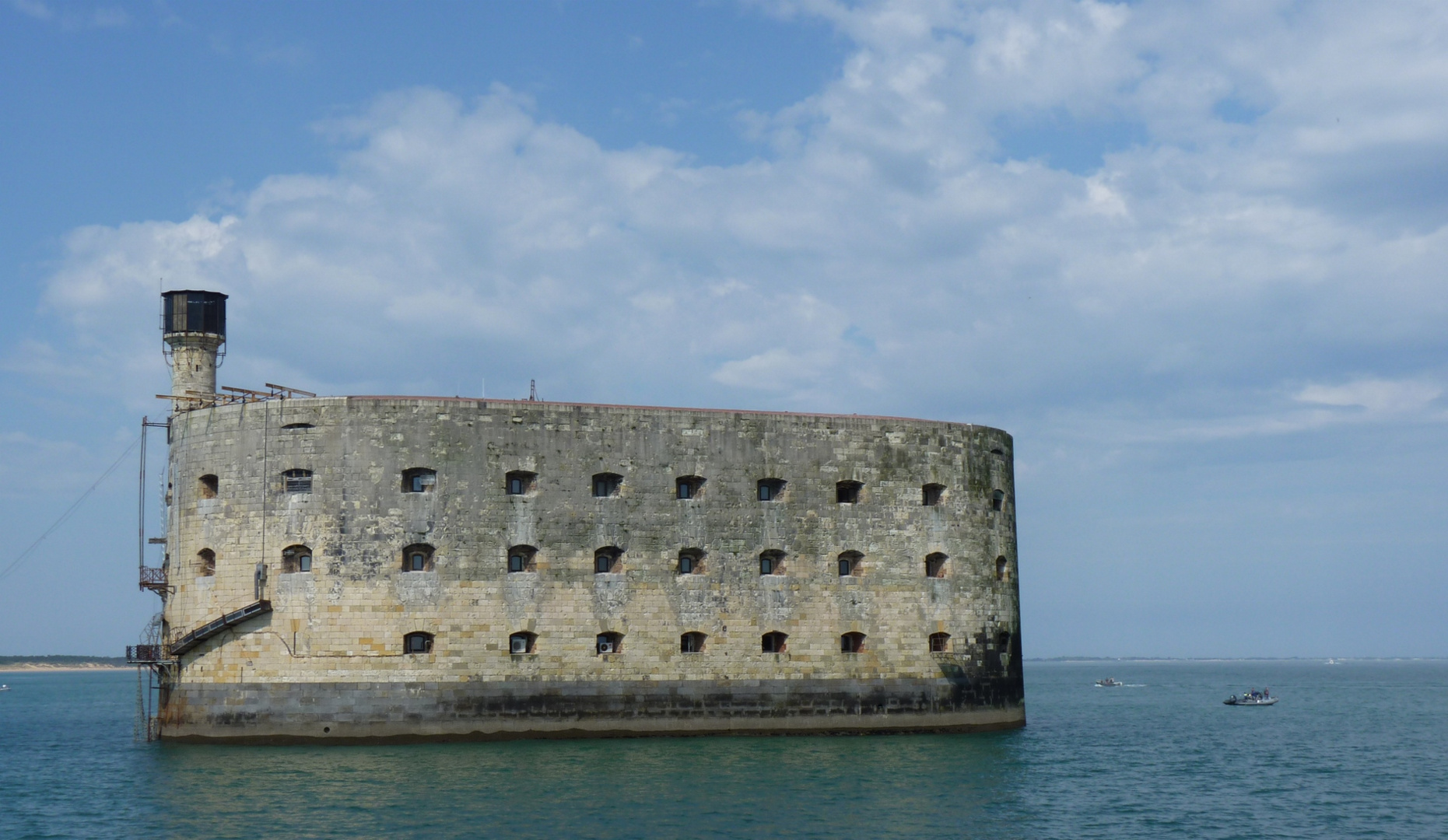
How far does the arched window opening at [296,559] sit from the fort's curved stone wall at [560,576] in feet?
0.66

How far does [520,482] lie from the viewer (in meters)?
36.7

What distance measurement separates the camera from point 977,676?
132ft

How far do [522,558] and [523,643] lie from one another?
87.8 inches

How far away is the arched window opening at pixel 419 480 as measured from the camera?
35.8 m

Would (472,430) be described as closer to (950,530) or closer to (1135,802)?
(950,530)

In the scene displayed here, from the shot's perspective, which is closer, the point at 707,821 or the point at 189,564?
the point at 707,821

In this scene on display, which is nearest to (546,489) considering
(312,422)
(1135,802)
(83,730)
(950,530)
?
(312,422)

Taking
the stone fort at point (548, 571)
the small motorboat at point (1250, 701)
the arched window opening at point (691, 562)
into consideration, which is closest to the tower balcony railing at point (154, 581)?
the stone fort at point (548, 571)

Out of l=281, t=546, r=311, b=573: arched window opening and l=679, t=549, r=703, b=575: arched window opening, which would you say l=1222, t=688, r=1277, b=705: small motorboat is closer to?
l=679, t=549, r=703, b=575: arched window opening

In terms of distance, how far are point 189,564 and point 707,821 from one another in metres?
17.8

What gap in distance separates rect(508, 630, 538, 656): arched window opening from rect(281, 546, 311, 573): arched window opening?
18.3 feet

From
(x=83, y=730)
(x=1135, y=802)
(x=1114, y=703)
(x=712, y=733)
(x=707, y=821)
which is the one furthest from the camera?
(x=1114, y=703)

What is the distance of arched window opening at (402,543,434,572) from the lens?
35.5 m

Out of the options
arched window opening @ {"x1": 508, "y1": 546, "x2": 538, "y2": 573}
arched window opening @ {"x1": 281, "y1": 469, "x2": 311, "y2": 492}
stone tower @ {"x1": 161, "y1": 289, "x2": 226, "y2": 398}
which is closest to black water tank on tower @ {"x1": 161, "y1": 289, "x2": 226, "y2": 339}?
stone tower @ {"x1": 161, "y1": 289, "x2": 226, "y2": 398}
